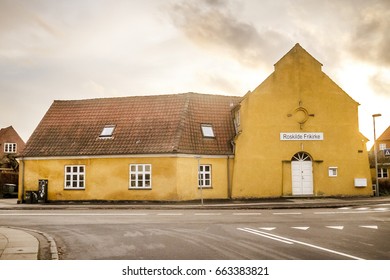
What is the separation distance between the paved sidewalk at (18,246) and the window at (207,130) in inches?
427

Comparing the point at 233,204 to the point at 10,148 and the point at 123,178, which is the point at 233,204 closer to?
the point at 123,178

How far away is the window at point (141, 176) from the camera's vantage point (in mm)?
16500

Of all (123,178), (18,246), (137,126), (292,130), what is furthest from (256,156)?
(18,246)

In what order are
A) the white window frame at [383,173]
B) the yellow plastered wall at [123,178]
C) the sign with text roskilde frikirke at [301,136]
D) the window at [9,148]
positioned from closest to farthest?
the yellow plastered wall at [123,178], the sign with text roskilde frikirke at [301,136], the white window frame at [383,173], the window at [9,148]

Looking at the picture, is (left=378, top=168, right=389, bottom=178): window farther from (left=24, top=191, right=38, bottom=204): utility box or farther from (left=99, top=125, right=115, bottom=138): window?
(left=24, top=191, right=38, bottom=204): utility box

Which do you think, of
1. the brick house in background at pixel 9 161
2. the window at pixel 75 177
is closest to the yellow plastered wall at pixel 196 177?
the window at pixel 75 177

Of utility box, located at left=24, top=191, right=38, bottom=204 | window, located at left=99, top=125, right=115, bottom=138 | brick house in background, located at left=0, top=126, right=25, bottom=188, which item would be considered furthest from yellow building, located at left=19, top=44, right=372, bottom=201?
brick house in background, located at left=0, top=126, right=25, bottom=188

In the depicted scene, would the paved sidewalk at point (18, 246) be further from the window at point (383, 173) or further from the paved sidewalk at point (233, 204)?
the window at point (383, 173)

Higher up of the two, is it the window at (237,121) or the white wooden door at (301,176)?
the window at (237,121)

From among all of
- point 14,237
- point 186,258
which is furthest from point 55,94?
point 186,258

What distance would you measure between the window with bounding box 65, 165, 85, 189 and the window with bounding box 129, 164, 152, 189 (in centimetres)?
219

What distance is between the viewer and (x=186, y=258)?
17.6 feet

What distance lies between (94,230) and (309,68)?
1156 centimetres

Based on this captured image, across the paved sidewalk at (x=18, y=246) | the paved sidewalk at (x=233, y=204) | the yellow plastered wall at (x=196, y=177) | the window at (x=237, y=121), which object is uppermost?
the window at (x=237, y=121)
